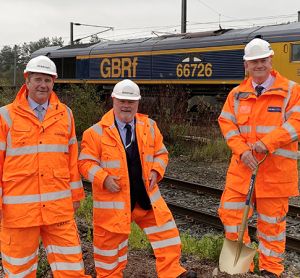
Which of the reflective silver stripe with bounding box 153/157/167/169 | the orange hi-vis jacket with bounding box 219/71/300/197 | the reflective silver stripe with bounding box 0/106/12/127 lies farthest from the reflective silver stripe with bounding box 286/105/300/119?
the reflective silver stripe with bounding box 0/106/12/127

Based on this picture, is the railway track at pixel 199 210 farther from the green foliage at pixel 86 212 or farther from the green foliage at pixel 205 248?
the green foliage at pixel 86 212

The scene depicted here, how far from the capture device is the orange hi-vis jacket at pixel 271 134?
13.7ft

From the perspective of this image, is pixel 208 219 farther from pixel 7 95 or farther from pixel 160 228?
pixel 7 95

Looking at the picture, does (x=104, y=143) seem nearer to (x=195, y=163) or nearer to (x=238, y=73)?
(x=195, y=163)

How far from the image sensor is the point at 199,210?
7.39 meters

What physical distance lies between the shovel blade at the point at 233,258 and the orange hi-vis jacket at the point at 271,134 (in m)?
0.51

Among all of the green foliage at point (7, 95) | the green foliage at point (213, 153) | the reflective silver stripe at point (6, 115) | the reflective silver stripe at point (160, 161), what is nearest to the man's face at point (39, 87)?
the reflective silver stripe at point (6, 115)

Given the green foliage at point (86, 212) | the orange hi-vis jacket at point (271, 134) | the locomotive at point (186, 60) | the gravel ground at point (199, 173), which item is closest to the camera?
the orange hi-vis jacket at point (271, 134)

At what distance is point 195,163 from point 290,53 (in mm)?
5751

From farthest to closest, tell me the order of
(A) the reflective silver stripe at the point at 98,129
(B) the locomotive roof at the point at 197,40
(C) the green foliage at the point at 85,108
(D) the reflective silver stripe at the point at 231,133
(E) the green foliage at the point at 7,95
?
(E) the green foliage at the point at 7,95 < (B) the locomotive roof at the point at 197,40 < (C) the green foliage at the point at 85,108 < (D) the reflective silver stripe at the point at 231,133 < (A) the reflective silver stripe at the point at 98,129

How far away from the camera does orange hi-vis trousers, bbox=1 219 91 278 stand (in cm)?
362

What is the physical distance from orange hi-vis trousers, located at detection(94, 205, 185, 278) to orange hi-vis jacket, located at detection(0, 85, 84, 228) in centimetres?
51

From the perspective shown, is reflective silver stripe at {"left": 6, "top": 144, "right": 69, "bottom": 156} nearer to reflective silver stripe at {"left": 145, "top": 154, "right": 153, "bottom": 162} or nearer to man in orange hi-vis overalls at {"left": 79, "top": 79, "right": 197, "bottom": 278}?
man in orange hi-vis overalls at {"left": 79, "top": 79, "right": 197, "bottom": 278}

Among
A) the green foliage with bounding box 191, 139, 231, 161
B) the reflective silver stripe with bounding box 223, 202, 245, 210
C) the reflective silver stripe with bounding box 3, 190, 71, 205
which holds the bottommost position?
the green foliage with bounding box 191, 139, 231, 161
